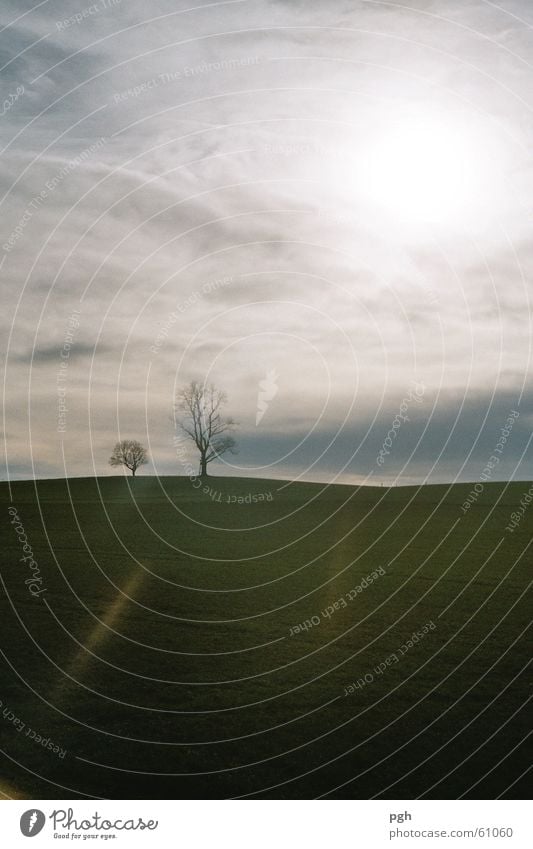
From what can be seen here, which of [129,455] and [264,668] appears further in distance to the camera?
[129,455]

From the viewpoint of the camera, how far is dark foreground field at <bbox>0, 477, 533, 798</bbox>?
14.7 metres

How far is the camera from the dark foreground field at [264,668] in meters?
14.7

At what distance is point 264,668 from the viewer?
19750 mm

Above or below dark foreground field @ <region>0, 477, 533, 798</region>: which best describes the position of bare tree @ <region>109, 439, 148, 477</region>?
above

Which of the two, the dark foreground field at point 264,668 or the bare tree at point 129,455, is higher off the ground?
the bare tree at point 129,455

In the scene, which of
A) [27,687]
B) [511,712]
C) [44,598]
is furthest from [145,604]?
[511,712]

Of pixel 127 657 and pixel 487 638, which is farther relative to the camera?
pixel 487 638

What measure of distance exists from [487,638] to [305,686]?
6.76 metres

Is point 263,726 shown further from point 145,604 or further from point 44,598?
point 44,598

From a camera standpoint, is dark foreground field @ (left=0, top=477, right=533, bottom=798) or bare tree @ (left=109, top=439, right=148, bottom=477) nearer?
dark foreground field @ (left=0, top=477, right=533, bottom=798)

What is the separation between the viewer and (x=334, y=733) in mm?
16156
